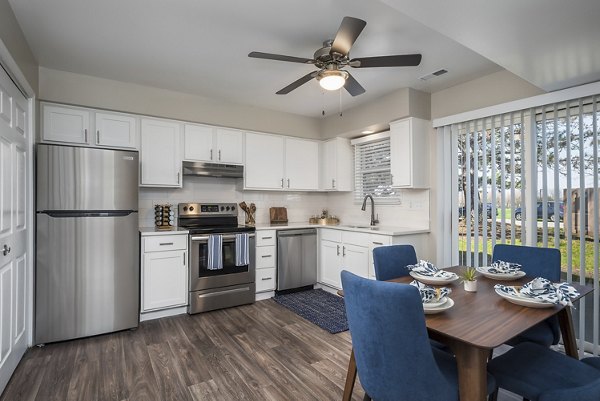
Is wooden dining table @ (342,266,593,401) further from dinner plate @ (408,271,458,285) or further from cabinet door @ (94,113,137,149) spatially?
cabinet door @ (94,113,137,149)

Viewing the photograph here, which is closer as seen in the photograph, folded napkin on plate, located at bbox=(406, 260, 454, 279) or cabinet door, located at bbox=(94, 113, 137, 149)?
folded napkin on plate, located at bbox=(406, 260, 454, 279)

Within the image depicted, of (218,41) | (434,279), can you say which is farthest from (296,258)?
(218,41)

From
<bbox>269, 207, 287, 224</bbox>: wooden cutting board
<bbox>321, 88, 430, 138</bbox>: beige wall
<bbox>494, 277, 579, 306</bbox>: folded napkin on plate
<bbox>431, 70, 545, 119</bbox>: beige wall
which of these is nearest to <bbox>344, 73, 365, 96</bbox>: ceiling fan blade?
<bbox>321, 88, 430, 138</bbox>: beige wall

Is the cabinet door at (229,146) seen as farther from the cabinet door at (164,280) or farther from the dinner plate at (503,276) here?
the dinner plate at (503,276)

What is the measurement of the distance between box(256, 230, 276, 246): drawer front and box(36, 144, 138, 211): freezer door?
1490 mm

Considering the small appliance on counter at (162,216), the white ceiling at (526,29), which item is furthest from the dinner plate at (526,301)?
the small appliance on counter at (162,216)

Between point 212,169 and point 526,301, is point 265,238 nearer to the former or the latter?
point 212,169

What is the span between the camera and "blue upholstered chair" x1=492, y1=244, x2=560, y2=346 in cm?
198

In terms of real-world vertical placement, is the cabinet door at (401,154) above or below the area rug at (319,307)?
above

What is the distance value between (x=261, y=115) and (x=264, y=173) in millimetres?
821

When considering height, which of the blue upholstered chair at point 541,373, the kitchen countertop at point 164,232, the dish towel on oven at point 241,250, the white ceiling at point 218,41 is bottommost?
the blue upholstered chair at point 541,373

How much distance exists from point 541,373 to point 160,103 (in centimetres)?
408

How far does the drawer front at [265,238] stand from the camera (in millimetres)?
4059

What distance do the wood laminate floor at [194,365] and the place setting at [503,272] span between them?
0.79m
